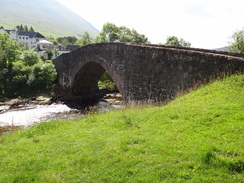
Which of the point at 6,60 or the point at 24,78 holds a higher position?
the point at 6,60

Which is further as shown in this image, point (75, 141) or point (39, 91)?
point (39, 91)

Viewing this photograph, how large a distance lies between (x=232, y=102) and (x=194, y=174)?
4132mm

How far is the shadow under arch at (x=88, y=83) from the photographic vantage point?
110ft

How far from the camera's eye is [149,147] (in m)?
6.25

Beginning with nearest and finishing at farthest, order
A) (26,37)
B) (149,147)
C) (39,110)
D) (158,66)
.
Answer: (149,147), (158,66), (39,110), (26,37)

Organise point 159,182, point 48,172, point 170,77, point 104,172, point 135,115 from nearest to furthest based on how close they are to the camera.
A: 1. point 159,182
2. point 104,172
3. point 48,172
4. point 135,115
5. point 170,77

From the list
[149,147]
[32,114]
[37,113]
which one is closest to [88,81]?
[37,113]

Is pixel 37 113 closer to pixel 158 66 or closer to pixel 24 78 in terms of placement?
pixel 24 78

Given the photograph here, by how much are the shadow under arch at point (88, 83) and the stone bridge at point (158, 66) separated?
5266mm

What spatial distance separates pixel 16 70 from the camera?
3881 centimetres

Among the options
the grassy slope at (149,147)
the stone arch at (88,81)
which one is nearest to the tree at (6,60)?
the stone arch at (88,81)

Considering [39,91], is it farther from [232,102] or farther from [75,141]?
[232,102]

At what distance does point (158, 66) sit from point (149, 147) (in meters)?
8.30

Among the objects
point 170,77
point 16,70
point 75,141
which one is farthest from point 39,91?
point 75,141
